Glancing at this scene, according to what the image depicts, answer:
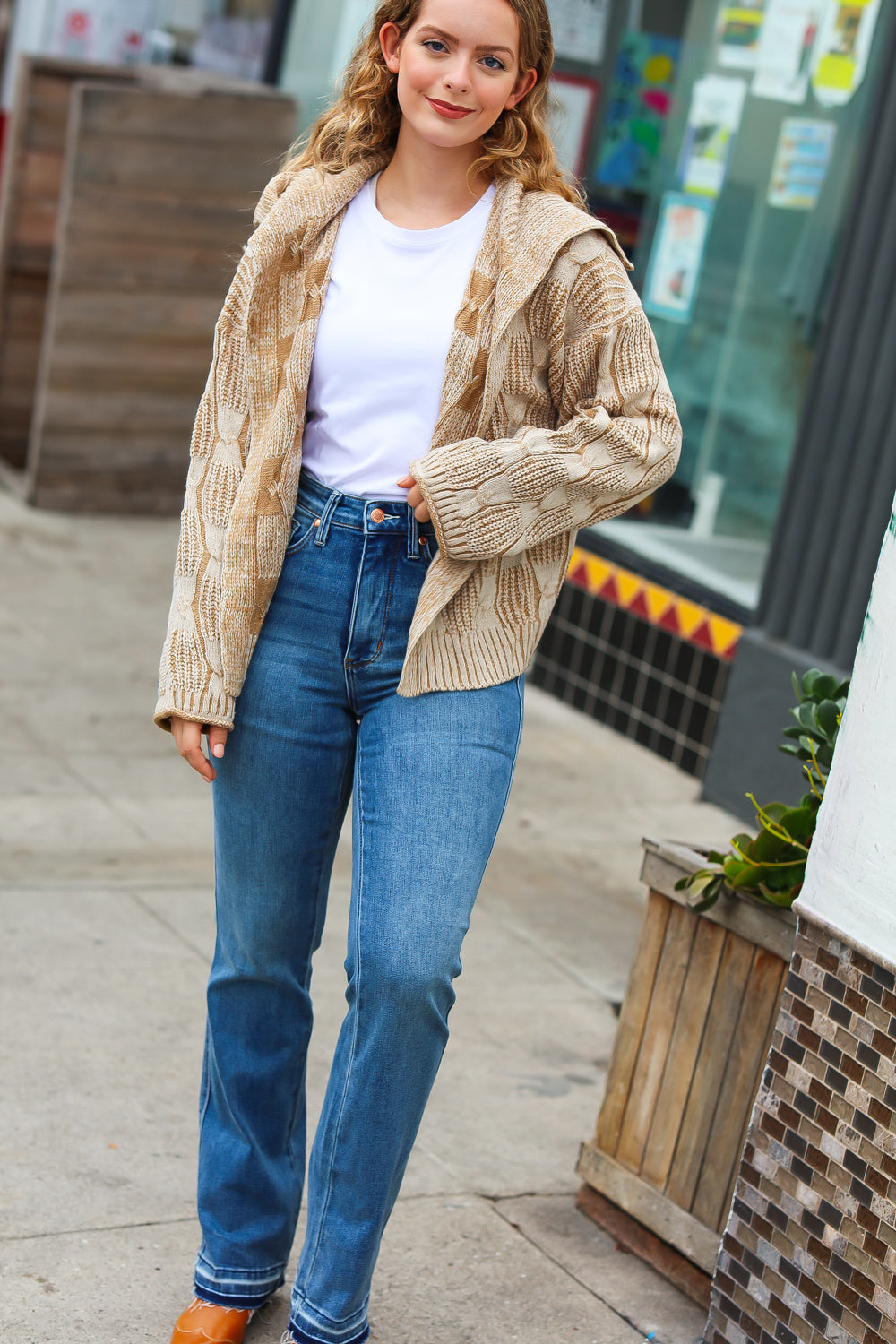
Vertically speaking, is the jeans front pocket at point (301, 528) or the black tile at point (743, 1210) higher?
the jeans front pocket at point (301, 528)

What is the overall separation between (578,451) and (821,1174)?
1041mm

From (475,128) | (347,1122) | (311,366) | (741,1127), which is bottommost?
(741,1127)

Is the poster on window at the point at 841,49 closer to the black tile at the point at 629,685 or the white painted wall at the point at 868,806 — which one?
the black tile at the point at 629,685

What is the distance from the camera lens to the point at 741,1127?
2637 mm


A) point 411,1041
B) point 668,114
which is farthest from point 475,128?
point 668,114

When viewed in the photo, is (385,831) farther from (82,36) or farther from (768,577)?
(82,36)

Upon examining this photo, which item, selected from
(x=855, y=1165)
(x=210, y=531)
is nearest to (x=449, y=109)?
(x=210, y=531)

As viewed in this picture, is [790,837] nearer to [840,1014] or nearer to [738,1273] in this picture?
[840,1014]

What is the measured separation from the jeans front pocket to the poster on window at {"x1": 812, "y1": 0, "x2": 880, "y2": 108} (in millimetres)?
3798

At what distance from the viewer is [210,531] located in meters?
2.26

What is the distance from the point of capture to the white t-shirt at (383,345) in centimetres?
213

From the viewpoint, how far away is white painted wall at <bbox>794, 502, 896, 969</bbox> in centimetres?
218


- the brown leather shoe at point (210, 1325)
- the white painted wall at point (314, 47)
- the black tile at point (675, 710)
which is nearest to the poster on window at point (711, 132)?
the black tile at point (675, 710)

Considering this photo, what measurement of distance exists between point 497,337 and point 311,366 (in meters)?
0.26
